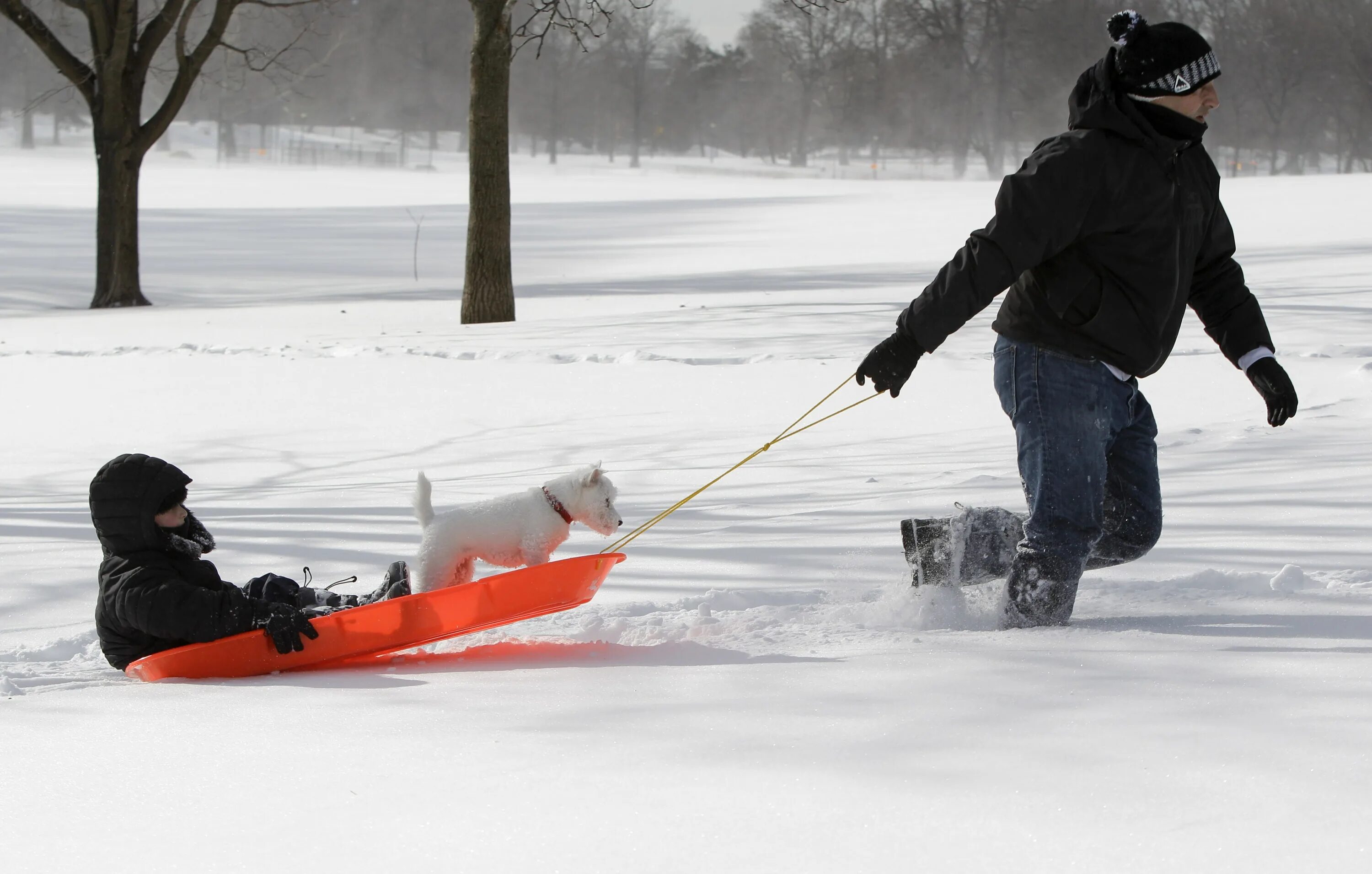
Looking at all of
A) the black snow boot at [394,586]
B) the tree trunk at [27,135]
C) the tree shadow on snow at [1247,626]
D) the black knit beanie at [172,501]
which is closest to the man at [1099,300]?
the tree shadow on snow at [1247,626]

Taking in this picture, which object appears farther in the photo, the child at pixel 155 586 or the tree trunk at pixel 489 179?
the tree trunk at pixel 489 179

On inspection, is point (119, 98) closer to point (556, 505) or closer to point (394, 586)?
point (394, 586)

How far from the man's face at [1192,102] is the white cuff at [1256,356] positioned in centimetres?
75

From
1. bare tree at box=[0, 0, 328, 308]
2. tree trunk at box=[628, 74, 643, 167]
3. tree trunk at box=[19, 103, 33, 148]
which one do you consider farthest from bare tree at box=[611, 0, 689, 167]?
bare tree at box=[0, 0, 328, 308]

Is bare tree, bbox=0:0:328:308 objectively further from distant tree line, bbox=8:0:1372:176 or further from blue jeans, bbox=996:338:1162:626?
distant tree line, bbox=8:0:1372:176

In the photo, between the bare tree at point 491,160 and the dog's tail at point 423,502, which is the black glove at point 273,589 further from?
the bare tree at point 491,160

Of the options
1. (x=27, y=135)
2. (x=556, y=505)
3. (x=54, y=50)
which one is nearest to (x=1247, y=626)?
(x=556, y=505)

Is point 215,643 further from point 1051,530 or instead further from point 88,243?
point 88,243

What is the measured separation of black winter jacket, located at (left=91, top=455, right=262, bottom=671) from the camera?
12.9ft

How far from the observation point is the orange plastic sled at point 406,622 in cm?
389

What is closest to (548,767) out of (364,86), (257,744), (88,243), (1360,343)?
(257,744)

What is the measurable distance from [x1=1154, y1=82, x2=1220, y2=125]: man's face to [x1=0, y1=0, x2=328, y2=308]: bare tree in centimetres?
1597

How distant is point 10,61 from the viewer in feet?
275

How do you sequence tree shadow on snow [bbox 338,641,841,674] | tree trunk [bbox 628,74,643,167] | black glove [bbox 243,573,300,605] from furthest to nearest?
tree trunk [bbox 628,74,643,167] < black glove [bbox 243,573,300,605] < tree shadow on snow [bbox 338,641,841,674]
